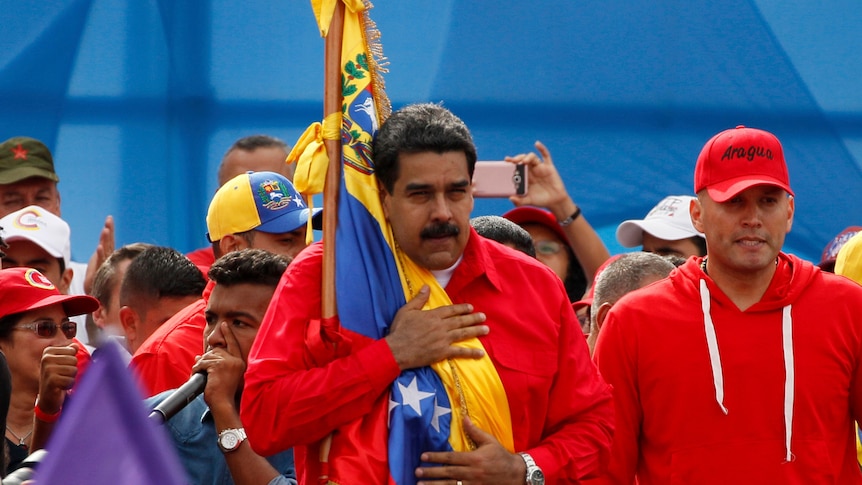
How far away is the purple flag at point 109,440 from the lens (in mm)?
1636

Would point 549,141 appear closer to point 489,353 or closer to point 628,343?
point 628,343

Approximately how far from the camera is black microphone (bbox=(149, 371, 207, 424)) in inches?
150

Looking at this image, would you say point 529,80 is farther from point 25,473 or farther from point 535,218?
point 25,473

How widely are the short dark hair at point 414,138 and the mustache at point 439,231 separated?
169 millimetres

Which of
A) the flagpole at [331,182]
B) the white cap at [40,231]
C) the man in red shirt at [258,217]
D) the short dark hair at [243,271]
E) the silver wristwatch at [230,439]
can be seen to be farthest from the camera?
the white cap at [40,231]

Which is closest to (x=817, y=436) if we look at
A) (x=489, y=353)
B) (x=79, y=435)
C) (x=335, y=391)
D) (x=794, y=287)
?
(x=794, y=287)

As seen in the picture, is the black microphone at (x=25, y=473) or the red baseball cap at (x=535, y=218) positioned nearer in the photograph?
the black microphone at (x=25, y=473)

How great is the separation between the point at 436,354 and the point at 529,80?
3.93 m

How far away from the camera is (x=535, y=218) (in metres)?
6.67

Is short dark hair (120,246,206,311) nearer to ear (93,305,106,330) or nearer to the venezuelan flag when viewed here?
ear (93,305,106,330)

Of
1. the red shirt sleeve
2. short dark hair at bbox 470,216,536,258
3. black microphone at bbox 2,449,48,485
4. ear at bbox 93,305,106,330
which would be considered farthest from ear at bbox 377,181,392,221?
ear at bbox 93,305,106,330

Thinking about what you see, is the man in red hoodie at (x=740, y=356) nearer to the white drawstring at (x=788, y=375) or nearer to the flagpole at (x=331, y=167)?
the white drawstring at (x=788, y=375)

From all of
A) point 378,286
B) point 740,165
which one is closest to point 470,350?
point 378,286

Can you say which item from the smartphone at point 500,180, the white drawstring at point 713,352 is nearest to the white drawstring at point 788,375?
the white drawstring at point 713,352
